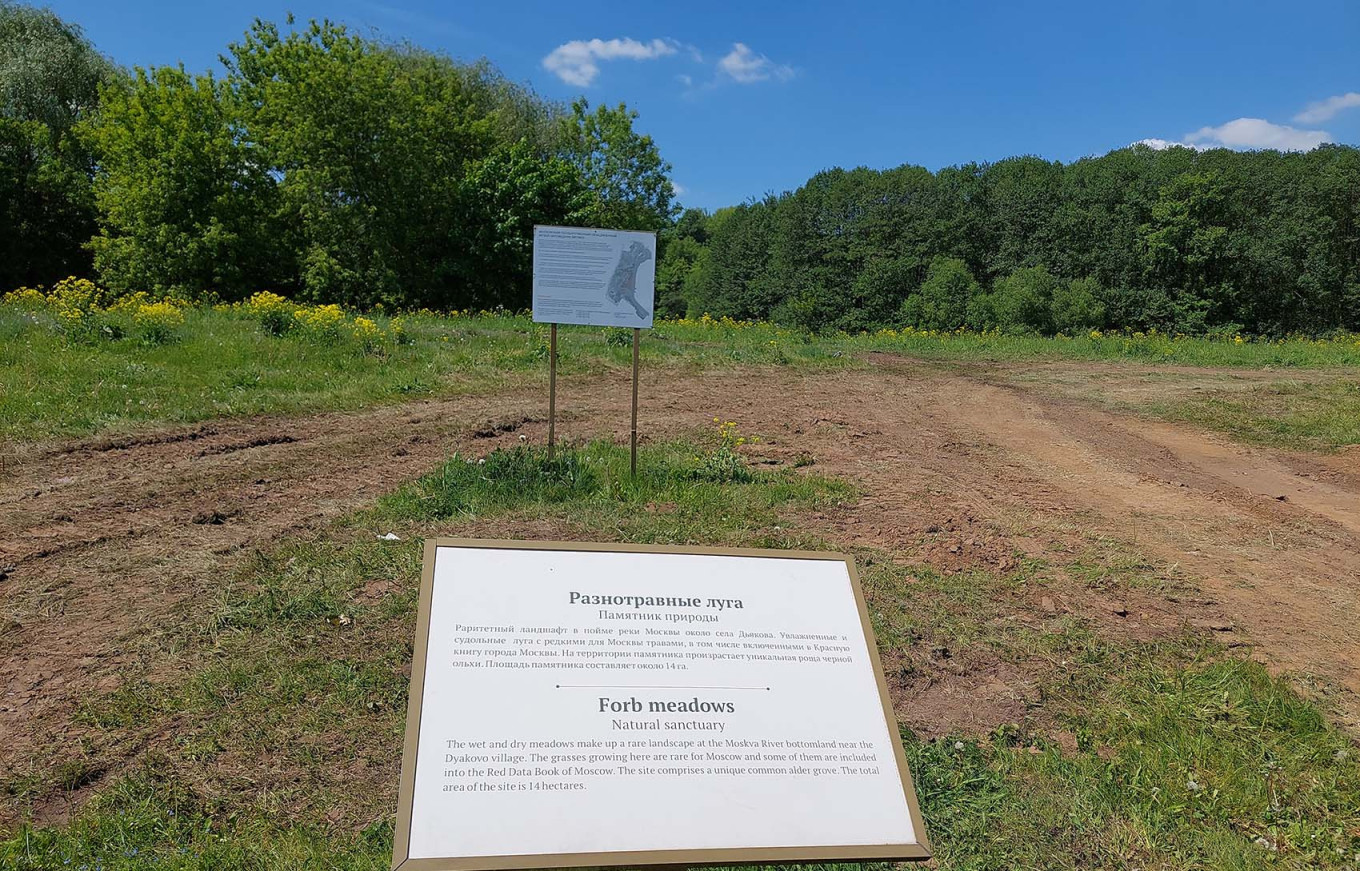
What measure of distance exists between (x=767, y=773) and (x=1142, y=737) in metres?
2.49

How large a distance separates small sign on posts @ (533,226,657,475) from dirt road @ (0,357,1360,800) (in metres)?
2.11

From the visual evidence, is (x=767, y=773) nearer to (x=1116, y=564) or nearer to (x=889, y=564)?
(x=889, y=564)

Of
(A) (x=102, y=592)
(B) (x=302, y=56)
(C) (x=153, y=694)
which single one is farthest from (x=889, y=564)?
(B) (x=302, y=56)

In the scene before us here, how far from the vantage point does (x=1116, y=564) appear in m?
Result: 5.41

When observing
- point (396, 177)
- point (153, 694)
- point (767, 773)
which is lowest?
point (153, 694)

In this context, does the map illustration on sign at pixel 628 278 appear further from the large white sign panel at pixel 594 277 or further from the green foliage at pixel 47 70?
the green foliage at pixel 47 70

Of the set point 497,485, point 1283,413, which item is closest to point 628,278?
point 497,485

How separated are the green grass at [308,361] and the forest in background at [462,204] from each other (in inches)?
391

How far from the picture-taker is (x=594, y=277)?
218 inches

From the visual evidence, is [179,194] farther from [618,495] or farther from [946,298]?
[946,298]

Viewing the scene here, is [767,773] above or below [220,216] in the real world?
below

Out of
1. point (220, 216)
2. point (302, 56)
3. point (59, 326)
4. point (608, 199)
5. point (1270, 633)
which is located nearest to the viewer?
point (1270, 633)

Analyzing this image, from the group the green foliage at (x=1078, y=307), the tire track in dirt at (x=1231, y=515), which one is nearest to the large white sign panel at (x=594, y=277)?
the tire track in dirt at (x=1231, y=515)

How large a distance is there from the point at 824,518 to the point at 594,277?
2423 mm
